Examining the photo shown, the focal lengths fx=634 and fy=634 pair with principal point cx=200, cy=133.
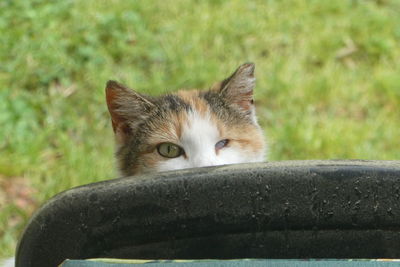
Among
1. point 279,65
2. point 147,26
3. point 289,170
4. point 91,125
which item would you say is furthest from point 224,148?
point 147,26

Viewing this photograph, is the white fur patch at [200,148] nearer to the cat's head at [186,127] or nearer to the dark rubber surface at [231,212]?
the cat's head at [186,127]

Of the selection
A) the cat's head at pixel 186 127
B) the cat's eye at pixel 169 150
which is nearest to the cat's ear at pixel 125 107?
the cat's head at pixel 186 127

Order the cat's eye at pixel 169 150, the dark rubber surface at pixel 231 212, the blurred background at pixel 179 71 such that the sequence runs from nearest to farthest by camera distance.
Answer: the dark rubber surface at pixel 231 212
the cat's eye at pixel 169 150
the blurred background at pixel 179 71

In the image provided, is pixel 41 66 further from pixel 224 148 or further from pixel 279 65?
pixel 224 148

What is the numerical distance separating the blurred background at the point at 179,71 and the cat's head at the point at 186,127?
1.00 metres

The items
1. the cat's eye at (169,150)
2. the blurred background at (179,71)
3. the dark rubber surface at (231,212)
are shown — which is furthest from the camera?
the blurred background at (179,71)

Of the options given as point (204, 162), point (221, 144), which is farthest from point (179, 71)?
point (204, 162)

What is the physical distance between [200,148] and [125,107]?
34 centimetres

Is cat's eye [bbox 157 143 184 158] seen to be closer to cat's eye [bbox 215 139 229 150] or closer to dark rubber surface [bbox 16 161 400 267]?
cat's eye [bbox 215 139 229 150]

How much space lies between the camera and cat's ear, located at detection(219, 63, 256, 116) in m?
2.33

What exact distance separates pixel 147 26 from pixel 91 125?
3.45ft

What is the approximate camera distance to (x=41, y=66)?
4.00m

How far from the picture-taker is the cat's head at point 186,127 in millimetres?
2207

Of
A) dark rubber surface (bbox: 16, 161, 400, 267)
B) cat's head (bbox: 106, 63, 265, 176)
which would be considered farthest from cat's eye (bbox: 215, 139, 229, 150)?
dark rubber surface (bbox: 16, 161, 400, 267)
